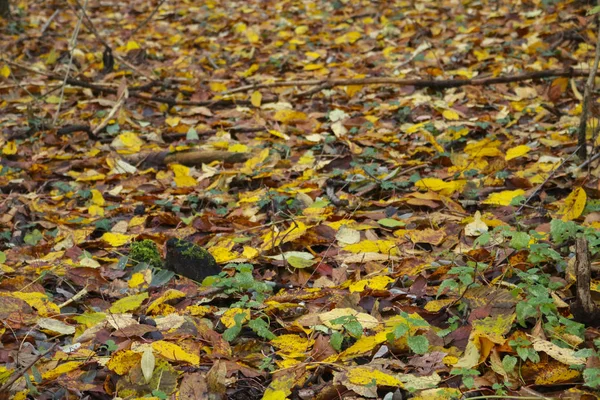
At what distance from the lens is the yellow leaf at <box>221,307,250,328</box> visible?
219 cm

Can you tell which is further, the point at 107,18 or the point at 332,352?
the point at 107,18

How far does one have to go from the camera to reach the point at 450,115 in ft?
13.8

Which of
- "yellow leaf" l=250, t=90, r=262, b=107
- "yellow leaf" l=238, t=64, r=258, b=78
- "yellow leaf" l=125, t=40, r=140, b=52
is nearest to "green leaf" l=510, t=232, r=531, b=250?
"yellow leaf" l=250, t=90, r=262, b=107

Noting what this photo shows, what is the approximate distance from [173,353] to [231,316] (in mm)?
276

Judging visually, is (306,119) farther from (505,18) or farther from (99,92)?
(505,18)

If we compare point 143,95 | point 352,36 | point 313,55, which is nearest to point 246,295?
point 143,95

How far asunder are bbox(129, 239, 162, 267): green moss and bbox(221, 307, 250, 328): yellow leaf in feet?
2.16

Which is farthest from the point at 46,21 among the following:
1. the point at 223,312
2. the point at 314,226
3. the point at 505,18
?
the point at 223,312

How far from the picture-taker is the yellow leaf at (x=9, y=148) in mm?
4203

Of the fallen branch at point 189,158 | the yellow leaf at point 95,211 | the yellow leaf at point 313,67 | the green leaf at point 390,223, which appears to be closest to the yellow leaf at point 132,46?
the yellow leaf at point 313,67

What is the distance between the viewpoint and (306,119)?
14.8 ft

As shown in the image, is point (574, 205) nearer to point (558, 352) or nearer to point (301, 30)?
point (558, 352)

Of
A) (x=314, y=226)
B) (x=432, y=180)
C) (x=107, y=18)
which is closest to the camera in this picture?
(x=314, y=226)

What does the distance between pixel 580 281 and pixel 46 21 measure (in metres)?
6.50
